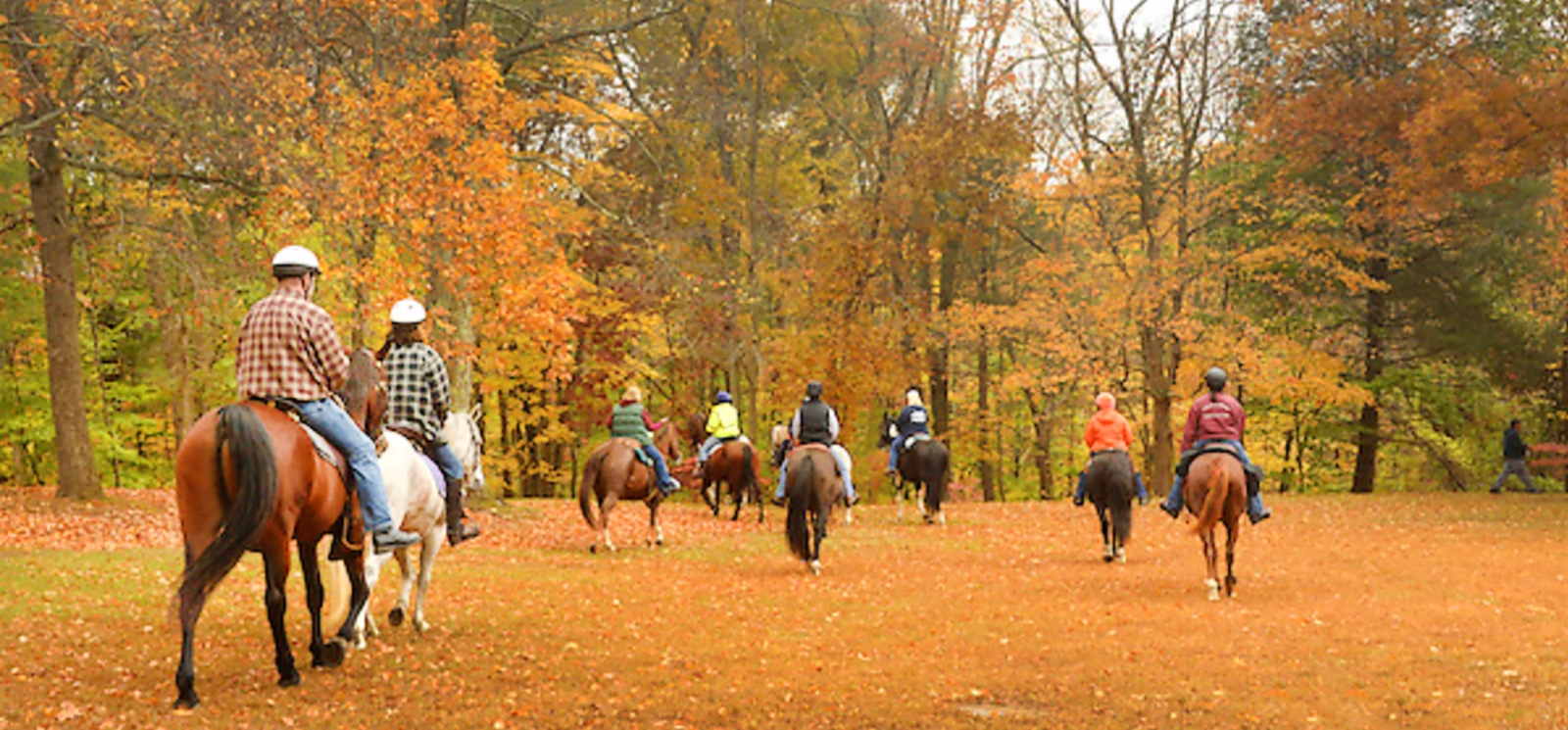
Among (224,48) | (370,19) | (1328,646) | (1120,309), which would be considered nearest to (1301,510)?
(1120,309)

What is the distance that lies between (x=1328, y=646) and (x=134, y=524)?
1510 cm

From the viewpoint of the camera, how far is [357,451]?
25.8 feet

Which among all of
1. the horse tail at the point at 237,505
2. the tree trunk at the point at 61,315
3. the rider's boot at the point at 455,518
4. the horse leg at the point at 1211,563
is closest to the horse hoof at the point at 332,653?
the horse tail at the point at 237,505

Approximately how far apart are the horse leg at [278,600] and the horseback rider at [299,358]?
2.55 ft

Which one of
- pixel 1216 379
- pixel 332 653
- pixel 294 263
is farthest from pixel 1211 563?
pixel 294 263

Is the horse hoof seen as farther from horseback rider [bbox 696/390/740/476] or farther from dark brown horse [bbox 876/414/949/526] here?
dark brown horse [bbox 876/414/949/526]

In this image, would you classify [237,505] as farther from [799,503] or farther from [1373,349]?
[1373,349]

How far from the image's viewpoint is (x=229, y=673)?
314 inches

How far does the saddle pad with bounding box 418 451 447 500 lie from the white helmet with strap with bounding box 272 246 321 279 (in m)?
2.30

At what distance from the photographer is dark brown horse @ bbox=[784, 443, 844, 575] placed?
49.0 ft

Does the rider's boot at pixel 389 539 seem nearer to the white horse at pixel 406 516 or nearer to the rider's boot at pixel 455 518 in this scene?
the white horse at pixel 406 516

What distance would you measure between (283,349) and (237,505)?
3.24 feet

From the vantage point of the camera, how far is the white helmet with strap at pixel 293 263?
760cm

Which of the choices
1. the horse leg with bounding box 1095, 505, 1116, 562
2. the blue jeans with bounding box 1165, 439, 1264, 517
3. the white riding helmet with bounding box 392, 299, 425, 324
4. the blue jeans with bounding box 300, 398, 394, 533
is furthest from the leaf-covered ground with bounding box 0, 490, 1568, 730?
the white riding helmet with bounding box 392, 299, 425, 324
